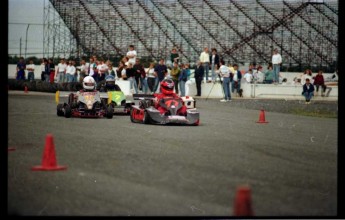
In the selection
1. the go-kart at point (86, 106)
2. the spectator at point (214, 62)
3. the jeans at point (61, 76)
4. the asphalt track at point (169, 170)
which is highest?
the spectator at point (214, 62)

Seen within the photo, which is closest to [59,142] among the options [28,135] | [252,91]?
[28,135]

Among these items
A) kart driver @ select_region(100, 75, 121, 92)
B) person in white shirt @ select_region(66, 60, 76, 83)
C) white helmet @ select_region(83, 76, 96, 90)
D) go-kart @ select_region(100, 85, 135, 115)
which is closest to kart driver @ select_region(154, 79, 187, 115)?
white helmet @ select_region(83, 76, 96, 90)

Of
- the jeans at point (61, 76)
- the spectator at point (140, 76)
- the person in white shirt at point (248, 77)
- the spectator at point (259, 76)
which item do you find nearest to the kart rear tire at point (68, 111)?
the spectator at point (140, 76)

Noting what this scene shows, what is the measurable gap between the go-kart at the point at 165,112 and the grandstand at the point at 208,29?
15.4 m

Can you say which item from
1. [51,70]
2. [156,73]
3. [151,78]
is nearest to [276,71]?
[156,73]

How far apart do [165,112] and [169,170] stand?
8029 mm

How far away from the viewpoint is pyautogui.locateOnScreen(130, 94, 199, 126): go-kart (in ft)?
58.9

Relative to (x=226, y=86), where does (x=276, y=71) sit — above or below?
above

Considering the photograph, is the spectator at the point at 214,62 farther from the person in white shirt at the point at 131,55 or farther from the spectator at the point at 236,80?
the person in white shirt at the point at 131,55

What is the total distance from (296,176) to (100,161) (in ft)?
8.46

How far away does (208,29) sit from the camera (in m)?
39.2

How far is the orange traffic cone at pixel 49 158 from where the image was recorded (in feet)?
32.2

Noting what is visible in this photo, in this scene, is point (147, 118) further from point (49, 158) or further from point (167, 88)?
point (49, 158)

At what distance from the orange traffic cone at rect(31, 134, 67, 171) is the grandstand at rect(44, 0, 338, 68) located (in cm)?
2400
